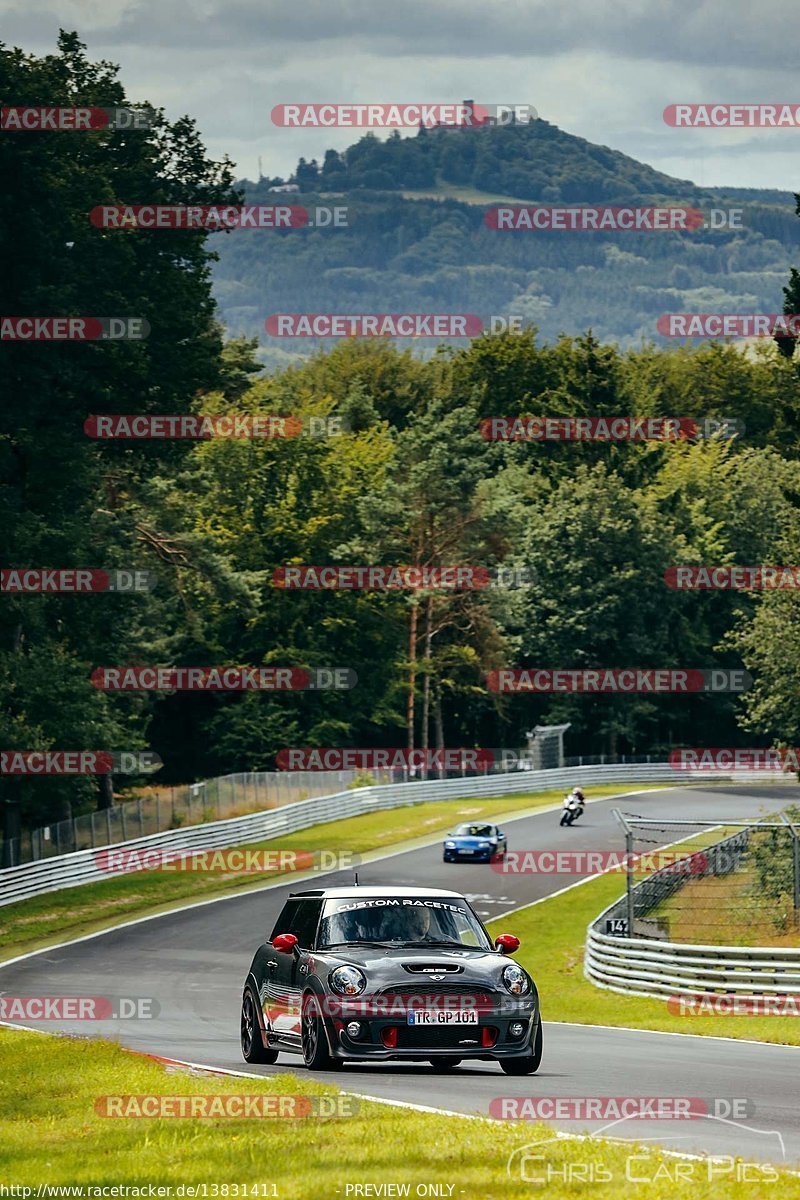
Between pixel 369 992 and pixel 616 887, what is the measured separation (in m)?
32.8

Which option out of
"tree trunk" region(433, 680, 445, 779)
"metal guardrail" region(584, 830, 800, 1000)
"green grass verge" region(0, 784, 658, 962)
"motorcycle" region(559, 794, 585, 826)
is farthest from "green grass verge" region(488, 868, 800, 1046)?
"tree trunk" region(433, 680, 445, 779)

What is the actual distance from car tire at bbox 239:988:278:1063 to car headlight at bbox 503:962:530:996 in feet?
9.21

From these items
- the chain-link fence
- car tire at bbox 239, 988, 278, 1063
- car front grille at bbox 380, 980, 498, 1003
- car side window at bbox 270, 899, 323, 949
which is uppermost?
car side window at bbox 270, 899, 323, 949

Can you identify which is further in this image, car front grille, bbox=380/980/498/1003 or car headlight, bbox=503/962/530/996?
car headlight, bbox=503/962/530/996

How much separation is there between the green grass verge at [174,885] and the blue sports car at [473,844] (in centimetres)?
425

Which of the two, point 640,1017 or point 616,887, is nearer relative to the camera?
point 640,1017

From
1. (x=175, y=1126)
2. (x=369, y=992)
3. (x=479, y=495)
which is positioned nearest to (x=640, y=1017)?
(x=369, y=992)

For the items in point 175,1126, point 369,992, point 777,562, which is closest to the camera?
point 175,1126

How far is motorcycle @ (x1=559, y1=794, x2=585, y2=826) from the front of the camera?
192 feet

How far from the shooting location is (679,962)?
93.2 ft

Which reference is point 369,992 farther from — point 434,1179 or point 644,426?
point 644,426

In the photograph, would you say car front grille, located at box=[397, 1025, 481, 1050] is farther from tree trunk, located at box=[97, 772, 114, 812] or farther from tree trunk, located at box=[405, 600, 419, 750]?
tree trunk, located at box=[405, 600, 419, 750]

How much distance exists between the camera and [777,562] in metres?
59.2

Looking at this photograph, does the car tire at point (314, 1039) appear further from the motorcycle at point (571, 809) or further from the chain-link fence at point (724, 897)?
the motorcycle at point (571, 809)
